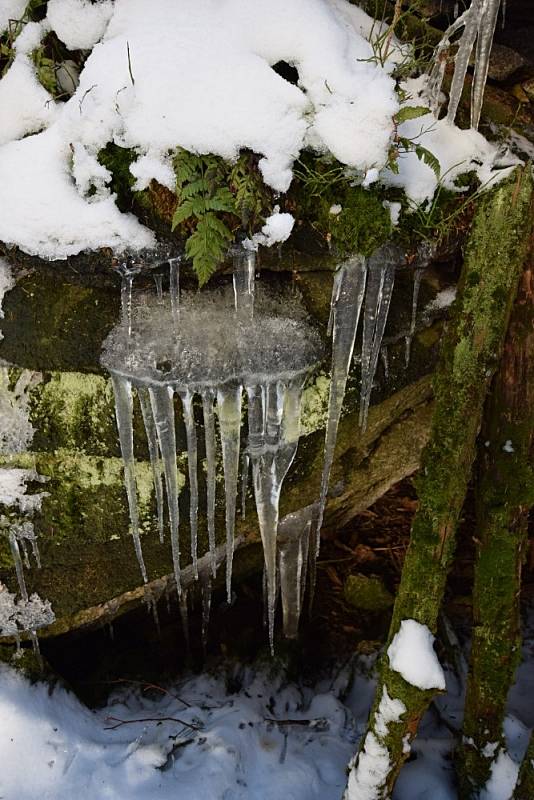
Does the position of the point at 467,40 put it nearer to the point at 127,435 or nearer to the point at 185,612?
the point at 127,435

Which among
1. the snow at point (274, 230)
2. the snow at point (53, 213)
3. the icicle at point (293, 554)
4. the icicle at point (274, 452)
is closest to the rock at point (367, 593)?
the icicle at point (293, 554)

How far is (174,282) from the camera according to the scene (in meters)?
2.65

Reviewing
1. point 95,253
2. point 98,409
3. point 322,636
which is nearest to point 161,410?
point 98,409

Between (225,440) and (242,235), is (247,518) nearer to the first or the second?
(225,440)

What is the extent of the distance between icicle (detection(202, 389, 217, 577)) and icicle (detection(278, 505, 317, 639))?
72 cm

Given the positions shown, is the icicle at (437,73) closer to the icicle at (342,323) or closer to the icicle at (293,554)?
the icicle at (342,323)

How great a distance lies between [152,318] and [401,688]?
2199 mm

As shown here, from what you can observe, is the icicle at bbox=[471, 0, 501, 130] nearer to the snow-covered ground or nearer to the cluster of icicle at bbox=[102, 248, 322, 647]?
the cluster of icicle at bbox=[102, 248, 322, 647]

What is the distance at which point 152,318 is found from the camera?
2.83 meters

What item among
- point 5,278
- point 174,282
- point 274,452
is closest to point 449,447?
point 274,452

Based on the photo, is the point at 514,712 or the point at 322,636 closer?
the point at 514,712

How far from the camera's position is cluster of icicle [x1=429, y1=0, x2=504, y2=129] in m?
2.52

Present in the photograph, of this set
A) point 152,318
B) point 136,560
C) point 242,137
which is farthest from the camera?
point 136,560

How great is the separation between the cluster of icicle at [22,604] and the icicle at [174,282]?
65.5 inches
